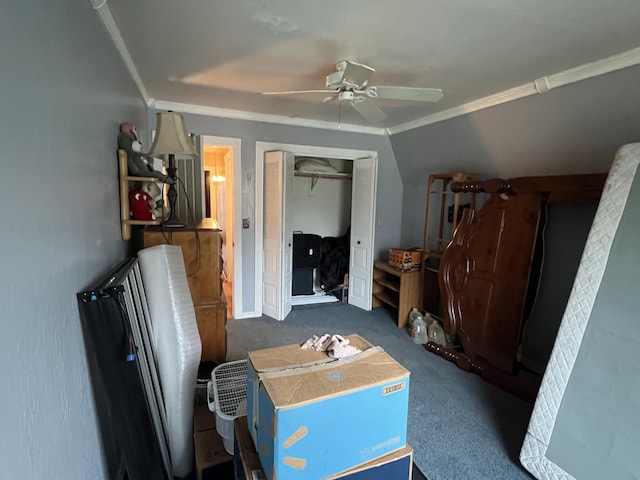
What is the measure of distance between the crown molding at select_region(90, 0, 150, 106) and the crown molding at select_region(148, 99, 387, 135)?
563 millimetres

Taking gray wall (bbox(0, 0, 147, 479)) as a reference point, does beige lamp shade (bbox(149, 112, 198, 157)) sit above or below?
above

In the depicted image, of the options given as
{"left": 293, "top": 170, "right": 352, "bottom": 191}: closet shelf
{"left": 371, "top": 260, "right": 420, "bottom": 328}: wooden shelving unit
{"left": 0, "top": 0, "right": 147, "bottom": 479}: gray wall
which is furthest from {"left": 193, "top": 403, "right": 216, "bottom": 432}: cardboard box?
{"left": 293, "top": 170, "right": 352, "bottom": 191}: closet shelf

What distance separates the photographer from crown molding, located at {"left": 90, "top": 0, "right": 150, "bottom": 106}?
148 centimetres

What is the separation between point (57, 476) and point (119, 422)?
0.98 feet

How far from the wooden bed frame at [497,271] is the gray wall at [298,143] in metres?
1.45

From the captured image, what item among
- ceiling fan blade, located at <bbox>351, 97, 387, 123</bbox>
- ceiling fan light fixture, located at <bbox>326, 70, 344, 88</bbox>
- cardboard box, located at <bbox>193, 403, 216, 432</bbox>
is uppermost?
ceiling fan light fixture, located at <bbox>326, 70, 344, 88</bbox>

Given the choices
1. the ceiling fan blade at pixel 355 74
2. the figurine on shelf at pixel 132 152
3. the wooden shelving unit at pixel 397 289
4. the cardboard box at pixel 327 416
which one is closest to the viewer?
the cardboard box at pixel 327 416

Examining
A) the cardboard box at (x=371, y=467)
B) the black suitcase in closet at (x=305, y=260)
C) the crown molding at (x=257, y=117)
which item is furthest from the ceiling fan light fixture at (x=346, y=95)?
the black suitcase in closet at (x=305, y=260)

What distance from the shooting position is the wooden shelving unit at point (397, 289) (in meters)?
3.83

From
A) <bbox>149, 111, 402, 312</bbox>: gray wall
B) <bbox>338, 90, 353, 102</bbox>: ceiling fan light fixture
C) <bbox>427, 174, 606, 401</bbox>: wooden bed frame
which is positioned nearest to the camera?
<bbox>338, 90, 353, 102</bbox>: ceiling fan light fixture

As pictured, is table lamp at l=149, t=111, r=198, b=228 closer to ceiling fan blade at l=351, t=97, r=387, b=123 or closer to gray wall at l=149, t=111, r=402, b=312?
ceiling fan blade at l=351, t=97, r=387, b=123

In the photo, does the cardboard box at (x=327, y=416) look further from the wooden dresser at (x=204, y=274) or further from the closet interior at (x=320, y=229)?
the closet interior at (x=320, y=229)

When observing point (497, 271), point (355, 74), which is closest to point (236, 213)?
point (355, 74)

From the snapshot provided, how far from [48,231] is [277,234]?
2903 mm
